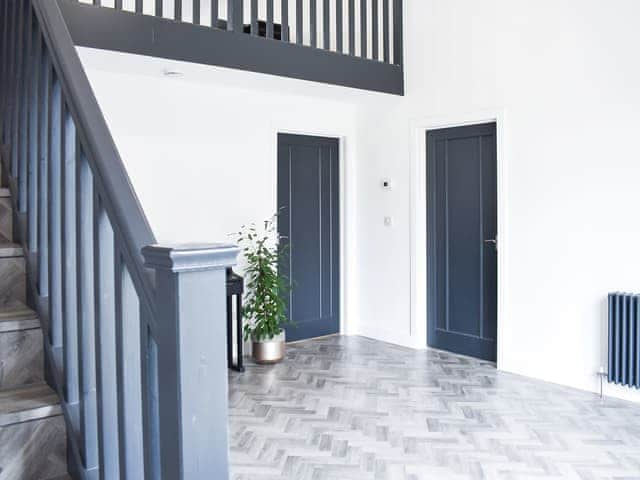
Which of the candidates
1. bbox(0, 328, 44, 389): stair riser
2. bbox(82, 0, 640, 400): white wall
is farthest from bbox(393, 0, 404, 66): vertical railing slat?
bbox(0, 328, 44, 389): stair riser

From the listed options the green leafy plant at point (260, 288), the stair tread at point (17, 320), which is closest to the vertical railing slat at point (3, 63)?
the stair tread at point (17, 320)

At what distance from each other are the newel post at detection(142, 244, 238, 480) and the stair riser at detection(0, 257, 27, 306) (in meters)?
1.14

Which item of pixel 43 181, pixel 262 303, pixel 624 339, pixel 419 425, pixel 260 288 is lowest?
pixel 419 425

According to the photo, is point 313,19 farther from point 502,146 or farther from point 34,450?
point 34,450

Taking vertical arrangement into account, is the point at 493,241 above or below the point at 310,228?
below

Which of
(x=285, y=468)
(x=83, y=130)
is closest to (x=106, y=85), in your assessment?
(x=285, y=468)

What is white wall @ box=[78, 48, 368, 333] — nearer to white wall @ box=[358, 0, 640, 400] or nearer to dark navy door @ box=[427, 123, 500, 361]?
white wall @ box=[358, 0, 640, 400]

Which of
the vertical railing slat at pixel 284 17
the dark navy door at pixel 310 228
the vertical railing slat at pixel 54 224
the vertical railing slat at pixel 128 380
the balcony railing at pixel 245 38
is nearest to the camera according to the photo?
the vertical railing slat at pixel 128 380

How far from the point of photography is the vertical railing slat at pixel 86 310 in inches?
57.5

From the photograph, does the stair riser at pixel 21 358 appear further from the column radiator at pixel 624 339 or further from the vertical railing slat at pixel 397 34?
the vertical railing slat at pixel 397 34

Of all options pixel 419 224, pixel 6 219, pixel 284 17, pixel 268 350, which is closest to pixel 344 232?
pixel 419 224

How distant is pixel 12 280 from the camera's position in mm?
1960

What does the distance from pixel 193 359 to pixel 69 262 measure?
0.76 m

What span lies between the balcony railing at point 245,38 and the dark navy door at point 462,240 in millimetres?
841
